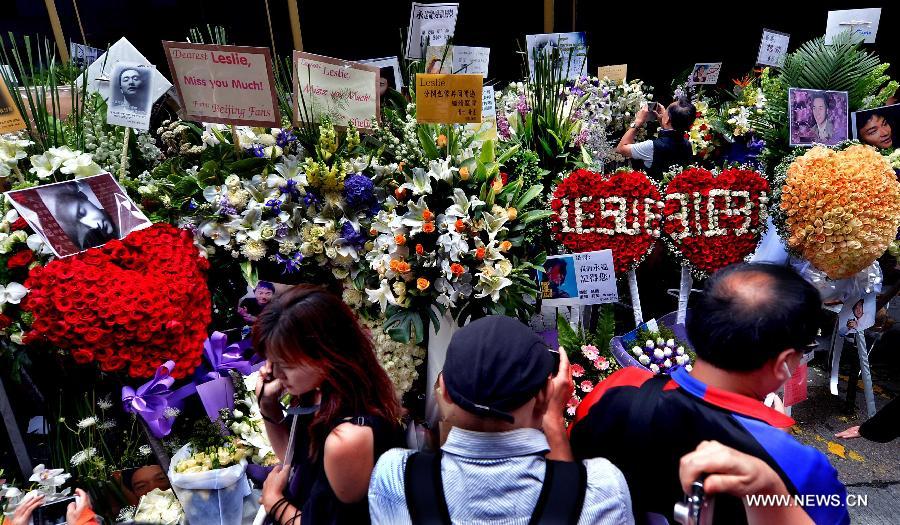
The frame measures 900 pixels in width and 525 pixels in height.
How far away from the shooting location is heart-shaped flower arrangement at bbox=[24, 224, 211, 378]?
1.84m

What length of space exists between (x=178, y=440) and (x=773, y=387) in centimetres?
188

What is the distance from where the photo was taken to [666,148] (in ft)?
12.4

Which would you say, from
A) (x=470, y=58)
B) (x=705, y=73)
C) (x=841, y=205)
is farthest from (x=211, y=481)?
(x=705, y=73)

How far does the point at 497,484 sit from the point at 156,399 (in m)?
1.39

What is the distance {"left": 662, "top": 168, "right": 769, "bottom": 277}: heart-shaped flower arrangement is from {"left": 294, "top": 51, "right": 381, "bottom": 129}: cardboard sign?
1388 mm

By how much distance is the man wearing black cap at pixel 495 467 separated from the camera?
100 centimetres

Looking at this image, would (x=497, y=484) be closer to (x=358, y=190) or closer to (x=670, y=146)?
(x=358, y=190)

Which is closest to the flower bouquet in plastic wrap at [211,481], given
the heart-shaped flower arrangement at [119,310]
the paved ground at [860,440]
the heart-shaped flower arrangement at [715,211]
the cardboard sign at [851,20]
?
the heart-shaped flower arrangement at [119,310]

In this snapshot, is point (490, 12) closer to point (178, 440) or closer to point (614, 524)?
point (178, 440)

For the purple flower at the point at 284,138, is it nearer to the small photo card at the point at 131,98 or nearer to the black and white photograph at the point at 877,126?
the small photo card at the point at 131,98

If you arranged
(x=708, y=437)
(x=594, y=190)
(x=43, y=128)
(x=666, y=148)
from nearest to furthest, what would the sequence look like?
(x=708, y=437) → (x=43, y=128) → (x=594, y=190) → (x=666, y=148)

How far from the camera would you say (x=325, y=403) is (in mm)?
1371

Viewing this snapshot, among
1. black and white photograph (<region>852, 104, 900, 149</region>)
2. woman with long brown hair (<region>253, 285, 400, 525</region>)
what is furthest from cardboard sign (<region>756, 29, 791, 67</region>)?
woman with long brown hair (<region>253, 285, 400, 525</region>)

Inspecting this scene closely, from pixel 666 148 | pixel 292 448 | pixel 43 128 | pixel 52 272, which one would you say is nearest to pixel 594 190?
pixel 666 148
